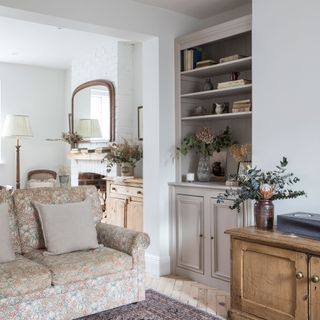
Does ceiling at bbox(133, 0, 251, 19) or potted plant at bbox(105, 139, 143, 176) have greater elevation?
ceiling at bbox(133, 0, 251, 19)

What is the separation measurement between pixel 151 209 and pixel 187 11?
6.69 feet

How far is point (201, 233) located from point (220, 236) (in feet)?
0.77

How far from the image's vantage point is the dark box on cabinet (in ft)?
8.47

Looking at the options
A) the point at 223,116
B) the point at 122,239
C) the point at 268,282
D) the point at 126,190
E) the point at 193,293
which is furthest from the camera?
the point at 126,190

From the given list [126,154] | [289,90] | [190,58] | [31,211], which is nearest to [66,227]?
[31,211]

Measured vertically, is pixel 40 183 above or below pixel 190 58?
below

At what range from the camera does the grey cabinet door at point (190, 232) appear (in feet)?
12.9

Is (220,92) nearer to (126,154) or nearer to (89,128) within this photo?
(126,154)

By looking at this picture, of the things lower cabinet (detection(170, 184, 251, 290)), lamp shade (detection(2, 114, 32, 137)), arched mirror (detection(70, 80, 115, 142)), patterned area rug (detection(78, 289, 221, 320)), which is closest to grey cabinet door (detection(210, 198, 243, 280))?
lower cabinet (detection(170, 184, 251, 290))

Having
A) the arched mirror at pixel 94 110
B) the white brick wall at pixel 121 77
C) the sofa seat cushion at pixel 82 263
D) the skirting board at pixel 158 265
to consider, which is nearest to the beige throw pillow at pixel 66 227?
the sofa seat cushion at pixel 82 263

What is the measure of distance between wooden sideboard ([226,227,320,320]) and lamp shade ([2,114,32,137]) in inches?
190

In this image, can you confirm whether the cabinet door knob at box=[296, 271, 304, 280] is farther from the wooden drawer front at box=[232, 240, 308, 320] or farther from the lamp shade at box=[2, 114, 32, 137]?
the lamp shade at box=[2, 114, 32, 137]

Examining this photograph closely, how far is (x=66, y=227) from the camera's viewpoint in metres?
3.21

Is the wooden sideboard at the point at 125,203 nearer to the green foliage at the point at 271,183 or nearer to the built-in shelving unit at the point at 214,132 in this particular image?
the built-in shelving unit at the point at 214,132
